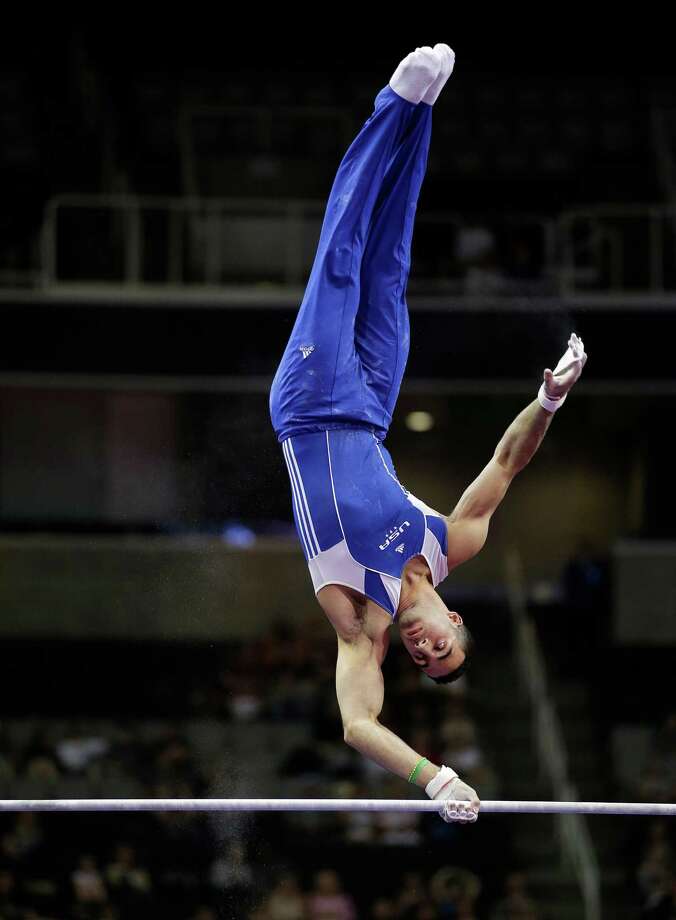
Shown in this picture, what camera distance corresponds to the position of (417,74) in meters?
5.59

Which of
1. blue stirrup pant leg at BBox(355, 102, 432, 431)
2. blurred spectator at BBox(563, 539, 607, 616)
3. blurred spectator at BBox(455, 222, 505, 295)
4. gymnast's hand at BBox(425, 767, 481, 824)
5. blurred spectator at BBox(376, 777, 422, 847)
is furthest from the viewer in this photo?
blurred spectator at BBox(563, 539, 607, 616)

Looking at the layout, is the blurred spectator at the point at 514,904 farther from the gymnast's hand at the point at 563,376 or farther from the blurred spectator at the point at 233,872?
the gymnast's hand at the point at 563,376

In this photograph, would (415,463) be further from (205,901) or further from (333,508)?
(333,508)

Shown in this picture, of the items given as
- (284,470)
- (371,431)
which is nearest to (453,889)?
(284,470)

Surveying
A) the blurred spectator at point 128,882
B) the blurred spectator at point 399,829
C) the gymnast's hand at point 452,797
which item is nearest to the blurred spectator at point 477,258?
the blurred spectator at point 399,829

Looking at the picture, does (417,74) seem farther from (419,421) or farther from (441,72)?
(419,421)

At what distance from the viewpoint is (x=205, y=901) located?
8.67m

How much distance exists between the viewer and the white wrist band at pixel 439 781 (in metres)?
5.06

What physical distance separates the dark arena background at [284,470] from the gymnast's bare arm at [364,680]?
4.87 ft

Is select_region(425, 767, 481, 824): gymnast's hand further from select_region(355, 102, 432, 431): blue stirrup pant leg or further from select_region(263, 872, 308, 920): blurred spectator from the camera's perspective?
select_region(263, 872, 308, 920): blurred spectator

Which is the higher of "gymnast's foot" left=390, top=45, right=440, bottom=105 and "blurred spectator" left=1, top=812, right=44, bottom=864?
"gymnast's foot" left=390, top=45, right=440, bottom=105

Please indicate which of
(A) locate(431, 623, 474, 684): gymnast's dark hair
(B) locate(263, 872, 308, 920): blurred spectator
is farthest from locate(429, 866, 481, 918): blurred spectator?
(A) locate(431, 623, 474, 684): gymnast's dark hair

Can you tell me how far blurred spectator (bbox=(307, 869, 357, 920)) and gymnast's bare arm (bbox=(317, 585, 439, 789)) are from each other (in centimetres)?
377

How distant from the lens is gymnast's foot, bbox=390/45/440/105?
18.3 ft
